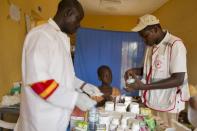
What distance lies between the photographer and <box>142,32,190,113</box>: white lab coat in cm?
146

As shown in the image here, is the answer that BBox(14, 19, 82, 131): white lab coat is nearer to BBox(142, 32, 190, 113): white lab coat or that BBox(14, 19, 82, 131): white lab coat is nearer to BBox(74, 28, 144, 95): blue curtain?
BBox(142, 32, 190, 113): white lab coat

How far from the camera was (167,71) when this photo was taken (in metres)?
1.52

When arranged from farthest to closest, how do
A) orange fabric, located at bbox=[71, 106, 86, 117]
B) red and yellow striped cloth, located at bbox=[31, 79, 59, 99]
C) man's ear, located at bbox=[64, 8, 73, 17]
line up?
orange fabric, located at bbox=[71, 106, 86, 117] → man's ear, located at bbox=[64, 8, 73, 17] → red and yellow striped cloth, located at bbox=[31, 79, 59, 99]

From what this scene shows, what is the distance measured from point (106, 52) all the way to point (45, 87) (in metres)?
3.27

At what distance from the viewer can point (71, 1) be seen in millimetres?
1172

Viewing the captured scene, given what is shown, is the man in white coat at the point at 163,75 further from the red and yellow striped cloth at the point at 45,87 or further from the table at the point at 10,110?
the table at the point at 10,110

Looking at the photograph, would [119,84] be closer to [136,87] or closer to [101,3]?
[101,3]

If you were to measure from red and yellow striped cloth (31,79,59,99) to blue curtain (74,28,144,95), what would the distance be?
3044mm

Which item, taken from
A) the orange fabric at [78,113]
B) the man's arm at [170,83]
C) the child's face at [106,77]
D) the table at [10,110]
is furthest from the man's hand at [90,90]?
the child's face at [106,77]

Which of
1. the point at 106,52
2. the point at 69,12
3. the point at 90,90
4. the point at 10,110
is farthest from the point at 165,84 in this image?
the point at 106,52

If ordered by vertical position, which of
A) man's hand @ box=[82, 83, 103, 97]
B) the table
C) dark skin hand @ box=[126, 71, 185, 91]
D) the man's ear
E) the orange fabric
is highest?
the man's ear

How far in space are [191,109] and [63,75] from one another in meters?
0.58

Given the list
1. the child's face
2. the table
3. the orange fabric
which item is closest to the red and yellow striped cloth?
the orange fabric

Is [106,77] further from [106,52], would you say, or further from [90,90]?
[106,52]
